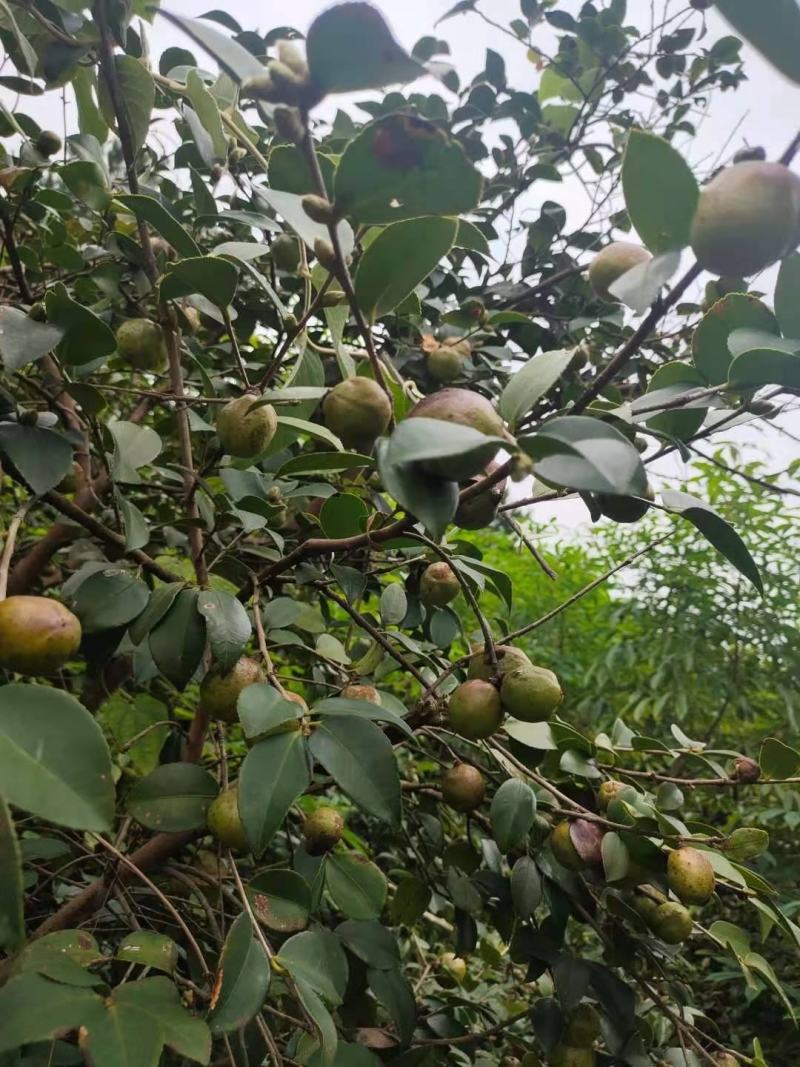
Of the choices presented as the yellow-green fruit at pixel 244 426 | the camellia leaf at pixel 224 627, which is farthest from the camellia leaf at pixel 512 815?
the yellow-green fruit at pixel 244 426

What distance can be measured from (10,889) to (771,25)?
55cm

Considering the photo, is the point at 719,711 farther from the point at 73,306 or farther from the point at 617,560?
the point at 73,306

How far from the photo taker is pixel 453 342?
1.07m

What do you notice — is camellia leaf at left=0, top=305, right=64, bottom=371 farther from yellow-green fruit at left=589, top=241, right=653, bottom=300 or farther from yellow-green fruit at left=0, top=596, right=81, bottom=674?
yellow-green fruit at left=589, top=241, right=653, bottom=300

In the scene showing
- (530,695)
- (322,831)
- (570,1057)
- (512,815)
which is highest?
(530,695)

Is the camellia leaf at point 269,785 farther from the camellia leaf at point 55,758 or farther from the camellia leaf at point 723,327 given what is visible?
the camellia leaf at point 723,327

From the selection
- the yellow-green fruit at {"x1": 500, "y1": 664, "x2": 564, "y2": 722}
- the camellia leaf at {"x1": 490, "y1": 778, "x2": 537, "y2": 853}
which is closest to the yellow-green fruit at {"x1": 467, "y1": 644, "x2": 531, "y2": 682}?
the yellow-green fruit at {"x1": 500, "y1": 664, "x2": 564, "y2": 722}

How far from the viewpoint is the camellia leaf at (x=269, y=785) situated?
556mm

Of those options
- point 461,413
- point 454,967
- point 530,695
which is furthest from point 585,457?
point 454,967

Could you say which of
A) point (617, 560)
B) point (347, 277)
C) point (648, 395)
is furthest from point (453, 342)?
point (617, 560)

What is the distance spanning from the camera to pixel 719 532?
521 mm

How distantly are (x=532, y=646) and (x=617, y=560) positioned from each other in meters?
0.42

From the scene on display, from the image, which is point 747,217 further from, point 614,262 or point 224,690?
point 224,690

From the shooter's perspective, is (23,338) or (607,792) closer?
(23,338)
